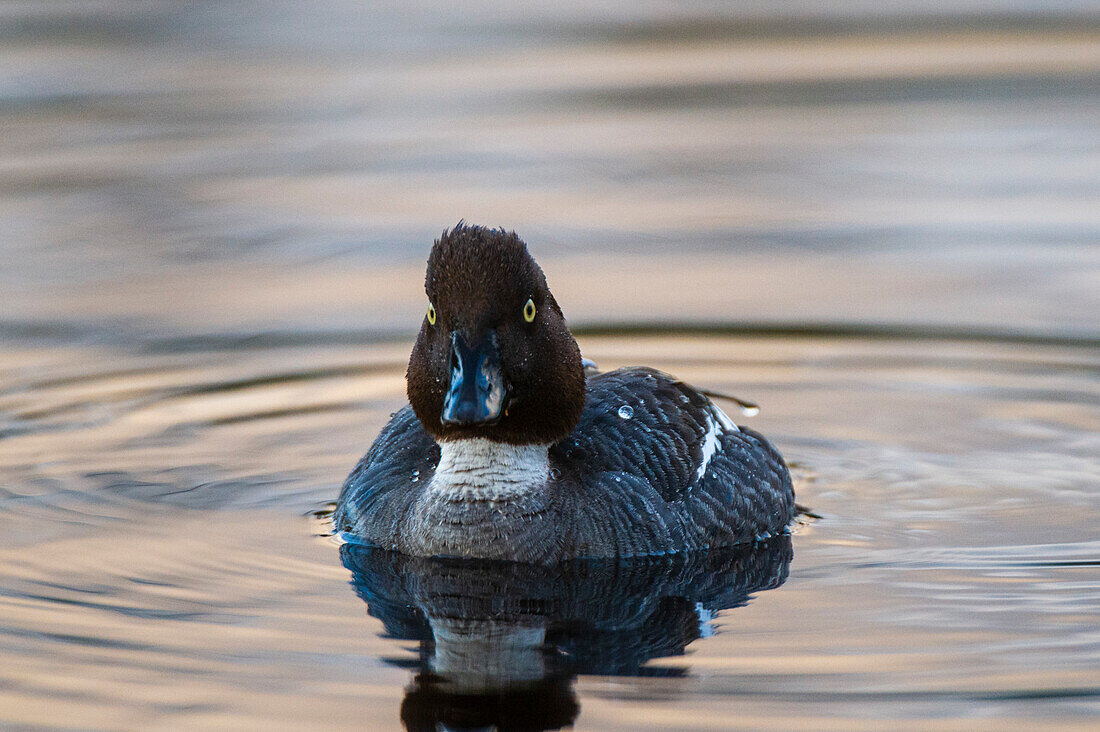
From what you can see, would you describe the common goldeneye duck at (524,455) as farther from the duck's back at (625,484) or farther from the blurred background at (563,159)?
the blurred background at (563,159)

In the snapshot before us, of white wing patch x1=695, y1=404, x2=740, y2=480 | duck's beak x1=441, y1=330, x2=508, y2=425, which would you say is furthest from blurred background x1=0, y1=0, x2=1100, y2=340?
duck's beak x1=441, y1=330, x2=508, y2=425

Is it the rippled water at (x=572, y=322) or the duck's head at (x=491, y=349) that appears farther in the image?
the duck's head at (x=491, y=349)

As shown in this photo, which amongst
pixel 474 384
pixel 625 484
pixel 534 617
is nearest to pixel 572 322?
pixel 625 484

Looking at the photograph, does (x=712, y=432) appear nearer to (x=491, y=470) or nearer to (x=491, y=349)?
(x=491, y=470)

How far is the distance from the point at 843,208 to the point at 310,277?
A: 192 inches

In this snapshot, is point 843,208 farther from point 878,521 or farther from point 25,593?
point 25,593

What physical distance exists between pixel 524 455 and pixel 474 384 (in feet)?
2.89

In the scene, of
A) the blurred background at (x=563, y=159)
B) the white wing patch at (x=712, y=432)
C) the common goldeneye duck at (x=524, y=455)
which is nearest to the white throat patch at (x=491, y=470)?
the common goldeneye duck at (x=524, y=455)

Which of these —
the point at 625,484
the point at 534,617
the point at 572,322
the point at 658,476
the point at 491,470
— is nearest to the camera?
the point at 534,617

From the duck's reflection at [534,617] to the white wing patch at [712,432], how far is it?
58cm

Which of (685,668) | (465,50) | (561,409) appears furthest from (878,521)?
(465,50)

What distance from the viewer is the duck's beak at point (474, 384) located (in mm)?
8906

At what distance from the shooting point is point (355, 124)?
63.9ft

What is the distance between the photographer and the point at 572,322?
14.0 meters
